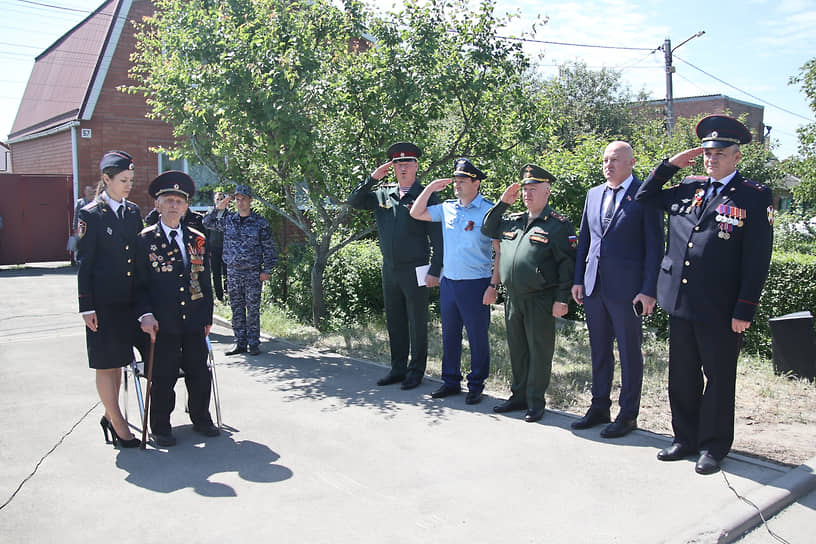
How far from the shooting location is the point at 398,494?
396 cm

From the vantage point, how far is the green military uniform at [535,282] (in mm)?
5152

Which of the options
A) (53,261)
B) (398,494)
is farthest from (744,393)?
(53,261)

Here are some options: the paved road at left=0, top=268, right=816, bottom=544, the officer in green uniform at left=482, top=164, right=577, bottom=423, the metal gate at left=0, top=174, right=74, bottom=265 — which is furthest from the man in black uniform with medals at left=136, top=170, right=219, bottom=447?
the metal gate at left=0, top=174, right=74, bottom=265

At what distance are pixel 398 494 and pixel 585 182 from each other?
244 inches

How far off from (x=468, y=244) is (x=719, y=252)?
2189mm

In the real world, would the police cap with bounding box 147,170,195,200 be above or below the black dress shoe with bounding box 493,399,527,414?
above

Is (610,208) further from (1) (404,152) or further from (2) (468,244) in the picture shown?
(1) (404,152)

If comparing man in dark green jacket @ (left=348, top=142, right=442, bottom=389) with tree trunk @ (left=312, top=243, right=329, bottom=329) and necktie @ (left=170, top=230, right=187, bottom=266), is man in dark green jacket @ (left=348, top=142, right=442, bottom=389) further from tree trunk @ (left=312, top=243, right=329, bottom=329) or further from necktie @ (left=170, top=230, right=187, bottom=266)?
tree trunk @ (left=312, top=243, right=329, bottom=329)

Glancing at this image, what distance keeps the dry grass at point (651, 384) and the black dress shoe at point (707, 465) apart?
1.60 feet

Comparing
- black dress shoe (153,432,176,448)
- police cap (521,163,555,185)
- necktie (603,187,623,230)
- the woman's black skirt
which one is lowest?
black dress shoe (153,432,176,448)

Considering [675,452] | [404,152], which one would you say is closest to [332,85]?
[404,152]

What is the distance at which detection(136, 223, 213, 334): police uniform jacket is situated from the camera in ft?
15.6

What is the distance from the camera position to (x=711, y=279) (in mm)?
4176

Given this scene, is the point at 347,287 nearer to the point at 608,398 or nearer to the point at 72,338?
the point at 72,338
